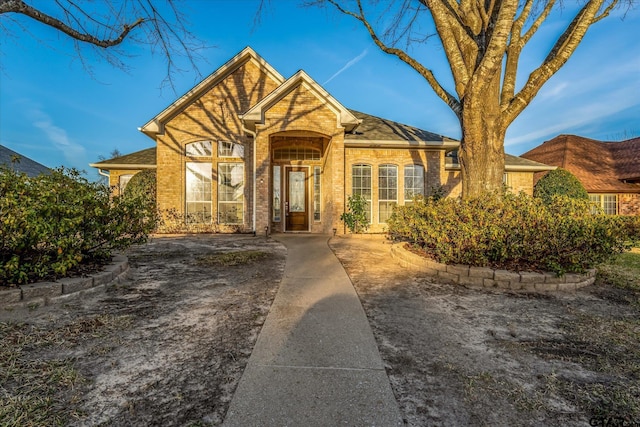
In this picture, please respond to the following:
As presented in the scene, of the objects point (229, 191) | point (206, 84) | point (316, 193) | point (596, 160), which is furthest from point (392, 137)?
point (596, 160)

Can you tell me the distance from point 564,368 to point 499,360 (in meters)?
0.47

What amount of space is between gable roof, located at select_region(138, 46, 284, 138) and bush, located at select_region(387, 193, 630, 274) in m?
9.85

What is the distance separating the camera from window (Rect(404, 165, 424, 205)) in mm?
11922

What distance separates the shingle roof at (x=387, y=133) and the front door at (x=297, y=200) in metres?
2.43

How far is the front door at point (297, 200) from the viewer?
468 inches

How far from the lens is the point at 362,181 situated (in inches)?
464

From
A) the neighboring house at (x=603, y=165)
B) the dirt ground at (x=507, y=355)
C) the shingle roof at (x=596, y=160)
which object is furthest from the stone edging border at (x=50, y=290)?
the shingle roof at (x=596, y=160)

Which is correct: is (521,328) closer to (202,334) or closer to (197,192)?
(202,334)

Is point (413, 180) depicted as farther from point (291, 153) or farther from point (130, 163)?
point (130, 163)

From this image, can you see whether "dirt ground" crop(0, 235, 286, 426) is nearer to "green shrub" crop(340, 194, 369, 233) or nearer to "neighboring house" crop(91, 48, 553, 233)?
"green shrub" crop(340, 194, 369, 233)

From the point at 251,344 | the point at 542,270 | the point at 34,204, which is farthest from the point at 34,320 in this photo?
the point at 542,270

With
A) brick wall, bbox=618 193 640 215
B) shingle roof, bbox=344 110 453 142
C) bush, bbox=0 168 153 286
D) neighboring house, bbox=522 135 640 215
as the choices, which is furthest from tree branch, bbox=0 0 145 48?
brick wall, bbox=618 193 640 215

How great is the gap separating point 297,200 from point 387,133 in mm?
4707

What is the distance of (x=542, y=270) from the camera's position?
15.7 ft
